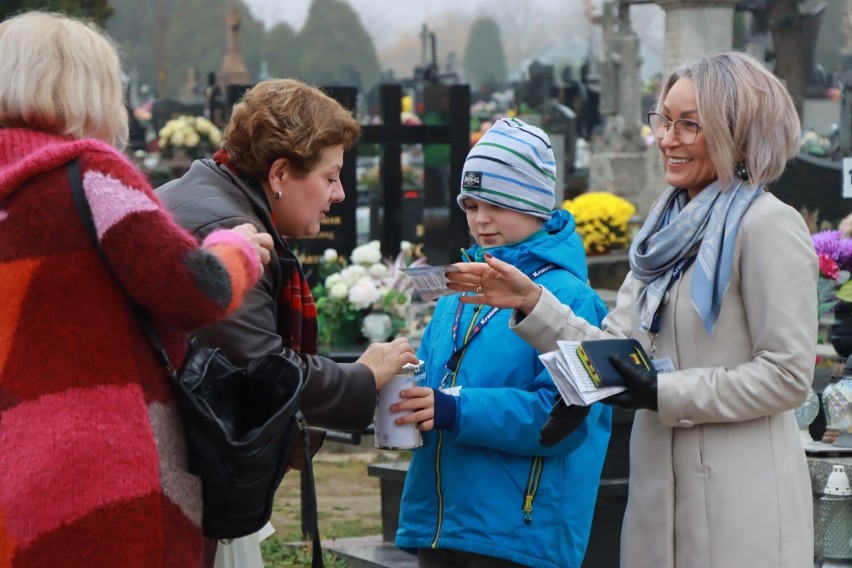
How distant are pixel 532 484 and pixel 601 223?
7.67m

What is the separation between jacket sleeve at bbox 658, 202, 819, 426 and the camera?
8.66 ft

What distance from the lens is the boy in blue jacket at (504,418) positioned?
2.98 metres

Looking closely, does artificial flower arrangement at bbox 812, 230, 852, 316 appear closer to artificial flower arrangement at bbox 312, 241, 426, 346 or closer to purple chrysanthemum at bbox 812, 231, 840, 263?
purple chrysanthemum at bbox 812, 231, 840, 263

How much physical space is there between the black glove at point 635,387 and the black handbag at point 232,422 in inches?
26.2

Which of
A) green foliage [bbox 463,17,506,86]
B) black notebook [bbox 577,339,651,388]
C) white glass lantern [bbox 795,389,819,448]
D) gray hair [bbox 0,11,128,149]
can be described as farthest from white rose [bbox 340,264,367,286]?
green foliage [bbox 463,17,506,86]

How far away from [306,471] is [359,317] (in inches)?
217

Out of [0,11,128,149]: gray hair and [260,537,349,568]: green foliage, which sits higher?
[0,11,128,149]: gray hair

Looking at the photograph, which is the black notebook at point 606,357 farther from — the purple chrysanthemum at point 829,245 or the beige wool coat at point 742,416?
the purple chrysanthemum at point 829,245

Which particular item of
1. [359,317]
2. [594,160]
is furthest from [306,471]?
[594,160]

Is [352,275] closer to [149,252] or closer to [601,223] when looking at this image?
[601,223]

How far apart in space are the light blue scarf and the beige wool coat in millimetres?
30

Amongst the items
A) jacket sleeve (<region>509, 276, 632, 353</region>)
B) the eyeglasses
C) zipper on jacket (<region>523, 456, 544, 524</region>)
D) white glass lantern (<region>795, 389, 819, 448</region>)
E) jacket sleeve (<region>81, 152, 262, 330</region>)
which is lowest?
white glass lantern (<region>795, 389, 819, 448</region>)

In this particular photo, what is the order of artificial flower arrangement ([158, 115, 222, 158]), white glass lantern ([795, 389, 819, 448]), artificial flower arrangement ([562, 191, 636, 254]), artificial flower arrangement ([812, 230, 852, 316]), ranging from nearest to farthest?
white glass lantern ([795, 389, 819, 448]) < artificial flower arrangement ([812, 230, 852, 316]) < artificial flower arrangement ([562, 191, 636, 254]) < artificial flower arrangement ([158, 115, 222, 158])

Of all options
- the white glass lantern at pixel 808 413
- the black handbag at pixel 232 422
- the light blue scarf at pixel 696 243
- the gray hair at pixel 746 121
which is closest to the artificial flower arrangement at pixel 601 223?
the white glass lantern at pixel 808 413
